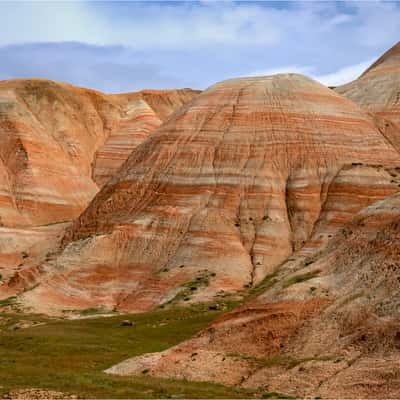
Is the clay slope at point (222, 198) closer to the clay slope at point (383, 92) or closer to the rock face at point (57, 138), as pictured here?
the clay slope at point (383, 92)

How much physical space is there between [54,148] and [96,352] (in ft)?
302

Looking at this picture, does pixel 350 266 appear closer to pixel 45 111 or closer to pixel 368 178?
pixel 368 178

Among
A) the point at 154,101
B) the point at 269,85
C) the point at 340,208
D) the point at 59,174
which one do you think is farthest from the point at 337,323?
the point at 154,101

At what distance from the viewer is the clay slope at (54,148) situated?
104812 mm

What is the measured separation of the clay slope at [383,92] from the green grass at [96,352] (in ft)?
156

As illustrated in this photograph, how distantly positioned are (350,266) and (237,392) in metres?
13.7

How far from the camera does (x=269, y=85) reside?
92312 mm

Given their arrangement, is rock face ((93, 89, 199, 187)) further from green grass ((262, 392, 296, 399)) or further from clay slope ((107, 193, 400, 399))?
green grass ((262, 392, 296, 399))

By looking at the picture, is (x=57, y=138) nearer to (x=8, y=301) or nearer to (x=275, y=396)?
(x=8, y=301)

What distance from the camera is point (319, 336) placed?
122 feet

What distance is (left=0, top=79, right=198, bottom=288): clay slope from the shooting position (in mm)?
104812

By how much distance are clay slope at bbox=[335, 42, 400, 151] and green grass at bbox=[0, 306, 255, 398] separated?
4745 cm

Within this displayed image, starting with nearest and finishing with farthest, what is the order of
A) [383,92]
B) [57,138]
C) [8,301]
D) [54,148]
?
1. [8,301]
2. [383,92]
3. [54,148]
4. [57,138]

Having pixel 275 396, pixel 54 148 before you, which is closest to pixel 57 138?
pixel 54 148
